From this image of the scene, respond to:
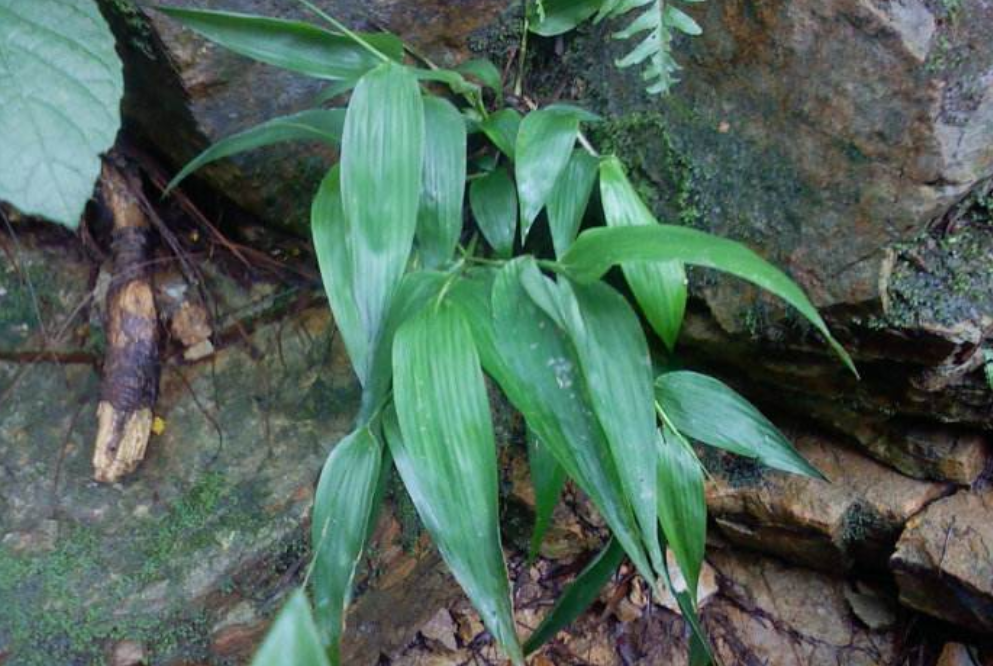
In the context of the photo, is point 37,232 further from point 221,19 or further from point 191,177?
point 221,19

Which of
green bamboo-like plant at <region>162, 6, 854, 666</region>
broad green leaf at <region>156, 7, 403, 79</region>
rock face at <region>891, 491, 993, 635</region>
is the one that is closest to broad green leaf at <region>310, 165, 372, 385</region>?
green bamboo-like plant at <region>162, 6, 854, 666</region>

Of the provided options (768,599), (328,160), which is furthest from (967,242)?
(328,160)

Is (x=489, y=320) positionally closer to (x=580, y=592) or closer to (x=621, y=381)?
(x=621, y=381)

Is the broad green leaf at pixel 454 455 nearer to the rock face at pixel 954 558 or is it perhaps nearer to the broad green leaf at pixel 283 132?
the broad green leaf at pixel 283 132

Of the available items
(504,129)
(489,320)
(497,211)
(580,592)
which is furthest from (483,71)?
(580,592)

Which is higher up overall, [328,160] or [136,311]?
[328,160]

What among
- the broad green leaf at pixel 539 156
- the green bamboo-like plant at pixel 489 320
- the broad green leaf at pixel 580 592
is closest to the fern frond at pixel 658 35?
the green bamboo-like plant at pixel 489 320
